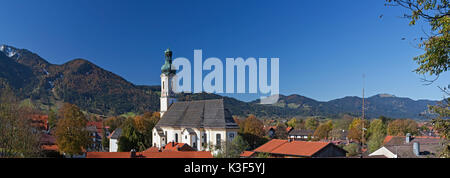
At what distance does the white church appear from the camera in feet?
180

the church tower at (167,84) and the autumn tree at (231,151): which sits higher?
the church tower at (167,84)

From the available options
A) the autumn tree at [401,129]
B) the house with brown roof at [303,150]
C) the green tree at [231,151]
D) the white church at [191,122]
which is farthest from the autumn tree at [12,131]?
the autumn tree at [401,129]

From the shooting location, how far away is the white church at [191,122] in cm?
5488

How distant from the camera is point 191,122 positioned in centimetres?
5988

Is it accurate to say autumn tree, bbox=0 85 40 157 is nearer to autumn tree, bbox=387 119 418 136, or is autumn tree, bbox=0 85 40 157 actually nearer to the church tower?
the church tower

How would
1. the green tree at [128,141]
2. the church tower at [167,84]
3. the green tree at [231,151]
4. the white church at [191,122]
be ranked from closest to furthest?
the green tree at [231,151] → the green tree at [128,141] → the white church at [191,122] → the church tower at [167,84]

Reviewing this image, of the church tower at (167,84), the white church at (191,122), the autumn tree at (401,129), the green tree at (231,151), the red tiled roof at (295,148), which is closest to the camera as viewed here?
the green tree at (231,151)

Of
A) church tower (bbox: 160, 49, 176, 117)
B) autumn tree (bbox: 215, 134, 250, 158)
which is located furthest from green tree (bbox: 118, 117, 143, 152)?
autumn tree (bbox: 215, 134, 250, 158)

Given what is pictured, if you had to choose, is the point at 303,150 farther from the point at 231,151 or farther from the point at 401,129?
the point at 401,129

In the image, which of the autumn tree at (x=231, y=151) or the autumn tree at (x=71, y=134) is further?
the autumn tree at (x=71, y=134)

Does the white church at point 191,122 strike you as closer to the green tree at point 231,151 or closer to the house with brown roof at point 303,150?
the house with brown roof at point 303,150

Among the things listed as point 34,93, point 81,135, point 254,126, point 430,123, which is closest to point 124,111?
point 34,93

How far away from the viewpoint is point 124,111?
18212cm

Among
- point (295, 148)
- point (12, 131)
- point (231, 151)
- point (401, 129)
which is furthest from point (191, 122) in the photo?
point (401, 129)
